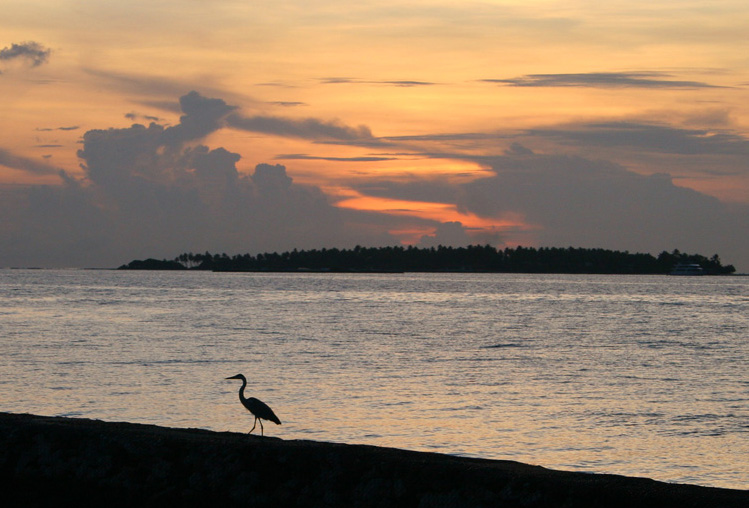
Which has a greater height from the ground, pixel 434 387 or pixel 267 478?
pixel 267 478

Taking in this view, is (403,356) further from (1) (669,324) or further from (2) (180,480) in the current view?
(1) (669,324)

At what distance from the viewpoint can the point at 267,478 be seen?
28.1 ft

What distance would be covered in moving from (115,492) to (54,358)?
26.7 metres

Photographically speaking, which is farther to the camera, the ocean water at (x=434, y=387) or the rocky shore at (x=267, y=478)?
the ocean water at (x=434, y=387)

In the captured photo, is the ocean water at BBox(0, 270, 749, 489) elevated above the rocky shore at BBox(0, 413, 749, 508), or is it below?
below

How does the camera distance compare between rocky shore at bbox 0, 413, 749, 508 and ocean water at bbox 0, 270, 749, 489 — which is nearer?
rocky shore at bbox 0, 413, 749, 508

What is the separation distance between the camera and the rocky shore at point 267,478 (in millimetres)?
7888

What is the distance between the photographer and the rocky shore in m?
7.89

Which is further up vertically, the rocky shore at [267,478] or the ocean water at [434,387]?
the rocky shore at [267,478]

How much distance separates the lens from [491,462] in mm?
9297

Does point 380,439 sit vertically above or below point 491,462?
below

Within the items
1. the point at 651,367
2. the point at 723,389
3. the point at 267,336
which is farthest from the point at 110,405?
the point at 267,336

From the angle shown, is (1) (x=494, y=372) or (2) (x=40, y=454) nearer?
(2) (x=40, y=454)

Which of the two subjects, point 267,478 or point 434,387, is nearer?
point 267,478
